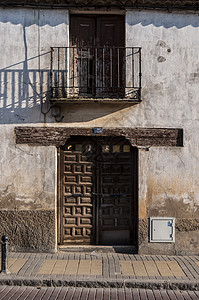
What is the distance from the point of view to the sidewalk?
20.4 ft

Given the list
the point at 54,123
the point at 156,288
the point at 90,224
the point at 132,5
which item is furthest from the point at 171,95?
the point at 156,288

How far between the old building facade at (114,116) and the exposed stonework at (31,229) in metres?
0.02

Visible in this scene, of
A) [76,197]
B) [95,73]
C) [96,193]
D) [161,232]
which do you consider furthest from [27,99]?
[161,232]

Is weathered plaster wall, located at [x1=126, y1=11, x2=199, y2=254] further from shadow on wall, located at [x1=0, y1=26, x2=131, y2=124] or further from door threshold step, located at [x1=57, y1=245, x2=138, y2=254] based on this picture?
shadow on wall, located at [x1=0, y1=26, x2=131, y2=124]

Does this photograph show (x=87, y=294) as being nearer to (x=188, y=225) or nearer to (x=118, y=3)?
(x=188, y=225)

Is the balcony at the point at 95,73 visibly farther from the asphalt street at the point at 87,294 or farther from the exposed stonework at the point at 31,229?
the asphalt street at the point at 87,294

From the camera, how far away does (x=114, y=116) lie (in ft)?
25.7

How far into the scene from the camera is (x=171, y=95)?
786 centimetres

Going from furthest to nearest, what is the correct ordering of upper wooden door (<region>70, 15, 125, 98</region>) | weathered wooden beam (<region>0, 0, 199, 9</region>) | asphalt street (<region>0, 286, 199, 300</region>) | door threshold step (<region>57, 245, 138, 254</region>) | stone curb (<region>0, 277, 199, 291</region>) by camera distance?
upper wooden door (<region>70, 15, 125, 98</region>), door threshold step (<region>57, 245, 138, 254</region>), weathered wooden beam (<region>0, 0, 199, 9</region>), stone curb (<region>0, 277, 199, 291</region>), asphalt street (<region>0, 286, 199, 300</region>)

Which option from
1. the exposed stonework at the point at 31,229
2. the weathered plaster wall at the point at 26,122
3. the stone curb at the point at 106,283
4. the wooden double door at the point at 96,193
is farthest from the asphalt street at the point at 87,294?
the wooden double door at the point at 96,193

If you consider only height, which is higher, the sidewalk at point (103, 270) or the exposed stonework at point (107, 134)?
the exposed stonework at point (107, 134)

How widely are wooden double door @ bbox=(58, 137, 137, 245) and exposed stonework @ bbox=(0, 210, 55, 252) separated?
0.39 m

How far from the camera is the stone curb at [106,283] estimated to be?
243 inches

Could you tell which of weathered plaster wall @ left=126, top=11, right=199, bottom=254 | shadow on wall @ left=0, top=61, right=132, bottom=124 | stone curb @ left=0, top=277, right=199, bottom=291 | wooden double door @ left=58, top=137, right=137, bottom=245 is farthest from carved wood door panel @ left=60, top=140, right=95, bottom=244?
stone curb @ left=0, top=277, right=199, bottom=291
